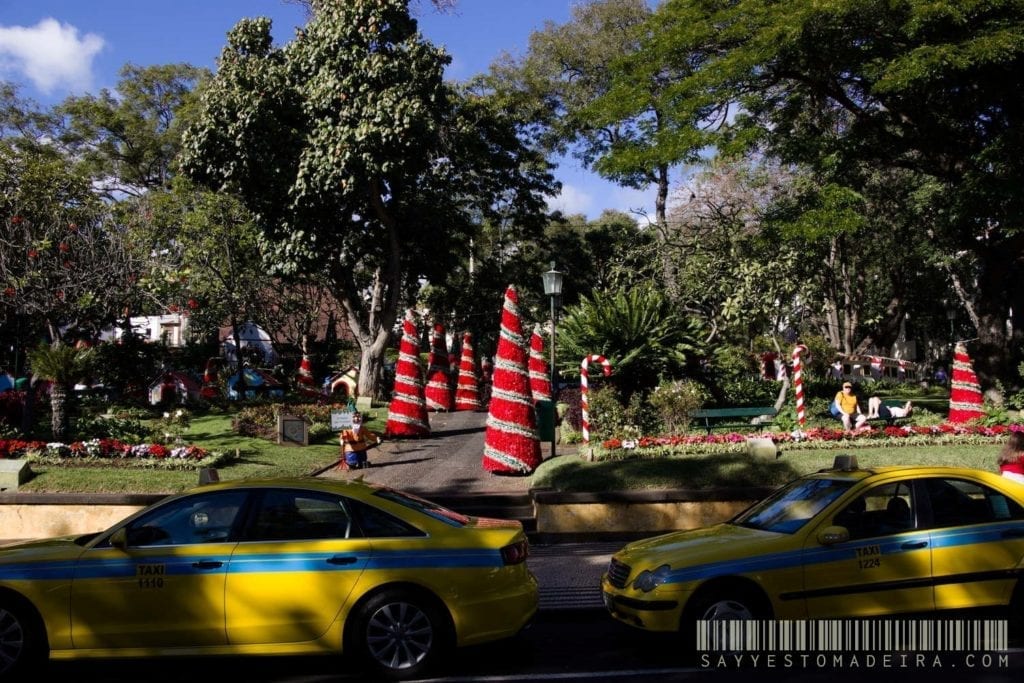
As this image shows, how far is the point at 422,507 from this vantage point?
6.98 metres

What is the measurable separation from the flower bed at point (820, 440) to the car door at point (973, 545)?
7.32 m

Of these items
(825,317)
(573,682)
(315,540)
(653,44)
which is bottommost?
(573,682)

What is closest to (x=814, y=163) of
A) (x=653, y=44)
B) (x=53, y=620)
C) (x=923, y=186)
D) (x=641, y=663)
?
(x=653, y=44)

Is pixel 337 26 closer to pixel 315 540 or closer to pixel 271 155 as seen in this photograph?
pixel 271 155

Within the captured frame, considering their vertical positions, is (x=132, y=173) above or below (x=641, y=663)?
above

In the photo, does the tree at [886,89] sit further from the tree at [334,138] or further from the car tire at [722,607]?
the car tire at [722,607]

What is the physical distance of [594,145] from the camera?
36594 mm

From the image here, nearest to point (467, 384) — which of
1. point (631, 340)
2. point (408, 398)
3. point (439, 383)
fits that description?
point (439, 383)

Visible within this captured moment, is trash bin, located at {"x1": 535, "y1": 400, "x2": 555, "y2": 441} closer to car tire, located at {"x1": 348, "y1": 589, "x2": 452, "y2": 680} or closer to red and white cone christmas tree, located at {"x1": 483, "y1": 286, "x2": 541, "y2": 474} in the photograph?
red and white cone christmas tree, located at {"x1": 483, "y1": 286, "x2": 541, "y2": 474}

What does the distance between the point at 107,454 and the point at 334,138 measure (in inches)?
438

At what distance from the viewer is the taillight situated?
6.59 m

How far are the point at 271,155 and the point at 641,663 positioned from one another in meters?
20.2

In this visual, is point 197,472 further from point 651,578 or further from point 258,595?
point 651,578

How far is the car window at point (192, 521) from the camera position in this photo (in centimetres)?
647
